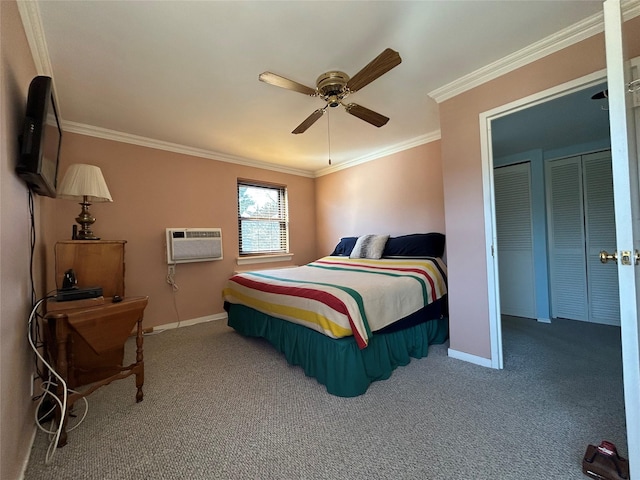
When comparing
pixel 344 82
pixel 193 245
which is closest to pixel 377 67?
pixel 344 82

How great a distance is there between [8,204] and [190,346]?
80.0 inches

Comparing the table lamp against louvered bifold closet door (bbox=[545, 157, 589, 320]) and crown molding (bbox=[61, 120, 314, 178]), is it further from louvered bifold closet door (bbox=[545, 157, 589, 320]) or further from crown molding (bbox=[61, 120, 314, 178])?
louvered bifold closet door (bbox=[545, 157, 589, 320])

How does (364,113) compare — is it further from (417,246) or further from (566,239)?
(566,239)

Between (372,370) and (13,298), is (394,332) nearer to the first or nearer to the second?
(372,370)

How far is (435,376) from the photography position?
202 cm

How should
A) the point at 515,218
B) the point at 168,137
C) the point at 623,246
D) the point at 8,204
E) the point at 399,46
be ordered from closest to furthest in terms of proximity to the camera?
the point at 623,246, the point at 8,204, the point at 399,46, the point at 168,137, the point at 515,218

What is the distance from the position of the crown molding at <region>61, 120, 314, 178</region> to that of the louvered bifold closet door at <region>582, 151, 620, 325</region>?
413 centimetres

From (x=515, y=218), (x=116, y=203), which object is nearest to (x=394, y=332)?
(x=515, y=218)

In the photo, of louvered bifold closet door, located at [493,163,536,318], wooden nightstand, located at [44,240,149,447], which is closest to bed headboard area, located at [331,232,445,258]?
louvered bifold closet door, located at [493,163,536,318]

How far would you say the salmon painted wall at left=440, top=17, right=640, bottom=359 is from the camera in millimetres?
2021

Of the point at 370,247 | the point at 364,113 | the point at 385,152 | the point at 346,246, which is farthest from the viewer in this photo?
the point at 346,246

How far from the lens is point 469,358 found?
7.28 ft

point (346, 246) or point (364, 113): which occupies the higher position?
point (364, 113)

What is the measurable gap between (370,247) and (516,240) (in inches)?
79.6
